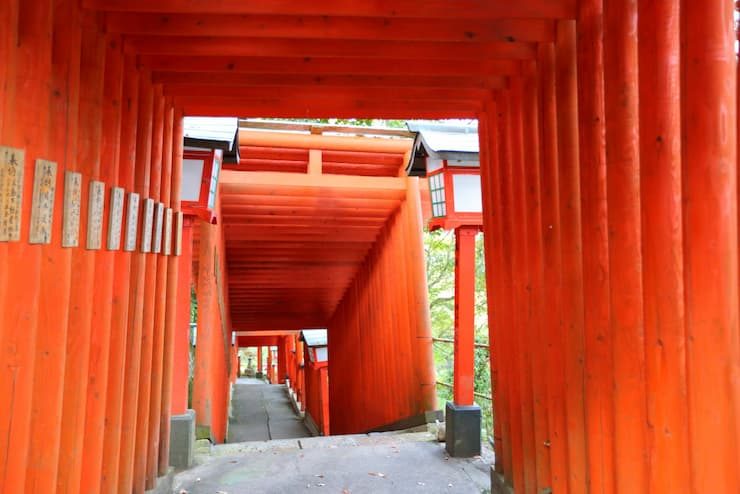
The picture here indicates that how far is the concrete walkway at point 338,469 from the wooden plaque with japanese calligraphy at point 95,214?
2454 millimetres

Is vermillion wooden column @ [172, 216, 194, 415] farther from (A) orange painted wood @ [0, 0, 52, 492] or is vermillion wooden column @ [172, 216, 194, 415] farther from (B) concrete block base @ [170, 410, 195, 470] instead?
(A) orange painted wood @ [0, 0, 52, 492]

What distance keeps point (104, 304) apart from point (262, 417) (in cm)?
1294

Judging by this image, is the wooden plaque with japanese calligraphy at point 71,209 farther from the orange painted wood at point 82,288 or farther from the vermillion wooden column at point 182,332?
the vermillion wooden column at point 182,332

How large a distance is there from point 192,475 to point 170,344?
132 cm

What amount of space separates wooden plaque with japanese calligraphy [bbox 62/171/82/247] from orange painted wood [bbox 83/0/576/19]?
90cm

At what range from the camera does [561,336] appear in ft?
9.46

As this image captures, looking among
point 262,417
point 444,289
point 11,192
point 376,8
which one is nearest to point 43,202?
point 11,192

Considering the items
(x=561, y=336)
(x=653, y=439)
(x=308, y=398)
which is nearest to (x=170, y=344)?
(x=561, y=336)

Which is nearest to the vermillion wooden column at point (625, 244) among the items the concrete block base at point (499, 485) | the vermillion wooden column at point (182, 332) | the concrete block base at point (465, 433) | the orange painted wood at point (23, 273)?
the concrete block base at point (499, 485)

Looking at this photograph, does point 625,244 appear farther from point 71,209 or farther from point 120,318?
point 120,318

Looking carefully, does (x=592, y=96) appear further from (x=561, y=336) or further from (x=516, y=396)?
(x=516, y=396)

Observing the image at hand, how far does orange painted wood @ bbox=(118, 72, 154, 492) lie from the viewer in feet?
10.6

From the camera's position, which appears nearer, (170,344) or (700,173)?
(700,173)

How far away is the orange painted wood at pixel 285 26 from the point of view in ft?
9.52
